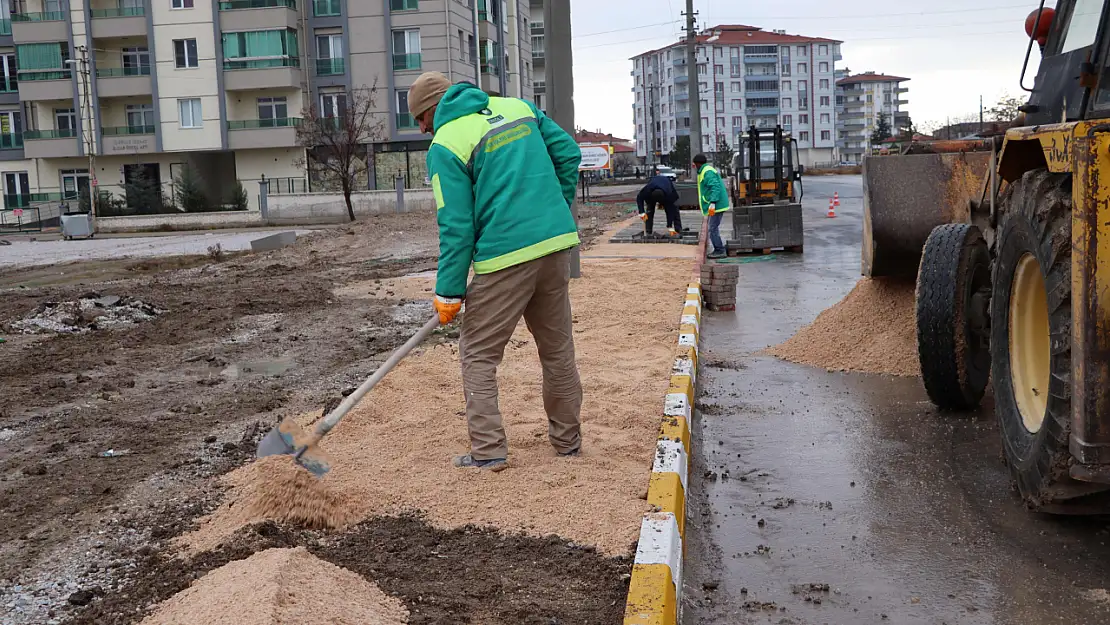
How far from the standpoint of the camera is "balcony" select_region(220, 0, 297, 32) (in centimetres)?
4725

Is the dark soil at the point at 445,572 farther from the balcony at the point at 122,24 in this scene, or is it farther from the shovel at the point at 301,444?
the balcony at the point at 122,24

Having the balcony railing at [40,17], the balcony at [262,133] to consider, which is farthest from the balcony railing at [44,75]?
the balcony at [262,133]

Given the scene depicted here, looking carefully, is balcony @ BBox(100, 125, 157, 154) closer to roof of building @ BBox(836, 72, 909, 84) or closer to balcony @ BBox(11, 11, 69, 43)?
balcony @ BBox(11, 11, 69, 43)

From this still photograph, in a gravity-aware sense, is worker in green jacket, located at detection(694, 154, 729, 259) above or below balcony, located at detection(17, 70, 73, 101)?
below

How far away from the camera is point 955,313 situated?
20.4 ft

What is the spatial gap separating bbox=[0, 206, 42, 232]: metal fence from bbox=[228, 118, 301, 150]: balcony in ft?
30.0

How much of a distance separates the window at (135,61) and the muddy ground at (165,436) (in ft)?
122

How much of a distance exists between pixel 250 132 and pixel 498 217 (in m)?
46.2

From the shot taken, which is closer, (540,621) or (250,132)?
(540,621)

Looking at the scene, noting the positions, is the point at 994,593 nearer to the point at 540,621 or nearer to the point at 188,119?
the point at 540,621

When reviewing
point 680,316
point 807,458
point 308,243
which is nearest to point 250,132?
point 308,243

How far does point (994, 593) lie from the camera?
12.9ft

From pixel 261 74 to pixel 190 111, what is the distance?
3888 mm

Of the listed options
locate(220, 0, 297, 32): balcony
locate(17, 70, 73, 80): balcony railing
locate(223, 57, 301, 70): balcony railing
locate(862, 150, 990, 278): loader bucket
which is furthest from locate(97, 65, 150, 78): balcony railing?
locate(862, 150, 990, 278): loader bucket
